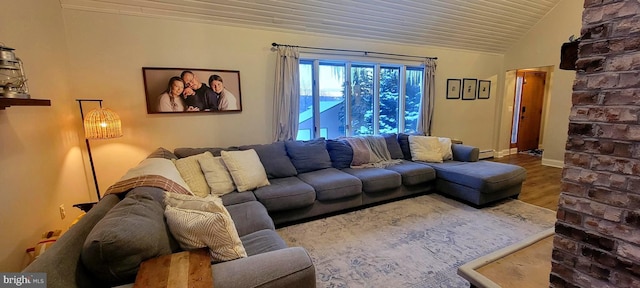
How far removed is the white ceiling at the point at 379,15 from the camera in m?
2.94

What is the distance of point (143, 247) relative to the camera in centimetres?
112

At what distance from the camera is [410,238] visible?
2.53 metres

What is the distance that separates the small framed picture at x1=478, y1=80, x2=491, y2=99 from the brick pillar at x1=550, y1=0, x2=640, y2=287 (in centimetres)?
515

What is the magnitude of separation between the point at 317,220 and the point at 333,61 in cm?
236

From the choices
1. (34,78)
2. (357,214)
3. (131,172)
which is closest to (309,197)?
(357,214)

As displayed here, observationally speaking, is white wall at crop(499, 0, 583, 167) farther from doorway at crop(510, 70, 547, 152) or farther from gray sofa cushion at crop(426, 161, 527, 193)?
gray sofa cushion at crop(426, 161, 527, 193)

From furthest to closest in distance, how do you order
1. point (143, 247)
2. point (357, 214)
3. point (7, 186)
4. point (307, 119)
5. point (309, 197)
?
point (307, 119) < point (357, 214) < point (309, 197) < point (7, 186) < point (143, 247)

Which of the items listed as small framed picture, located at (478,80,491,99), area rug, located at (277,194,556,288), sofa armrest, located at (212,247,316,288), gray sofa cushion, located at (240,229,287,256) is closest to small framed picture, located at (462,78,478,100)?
small framed picture, located at (478,80,491,99)

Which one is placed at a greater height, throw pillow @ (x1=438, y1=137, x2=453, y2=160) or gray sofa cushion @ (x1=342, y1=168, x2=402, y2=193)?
throw pillow @ (x1=438, y1=137, x2=453, y2=160)

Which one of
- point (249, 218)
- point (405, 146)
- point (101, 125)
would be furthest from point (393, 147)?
point (101, 125)

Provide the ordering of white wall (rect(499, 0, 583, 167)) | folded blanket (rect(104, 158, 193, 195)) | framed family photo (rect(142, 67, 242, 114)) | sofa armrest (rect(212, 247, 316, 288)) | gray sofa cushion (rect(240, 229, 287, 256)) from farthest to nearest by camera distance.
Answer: white wall (rect(499, 0, 583, 167)) < framed family photo (rect(142, 67, 242, 114)) < folded blanket (rect(104, 158, 193, 195)) < gray sofa cushion (rect(240, 229, 287, 256)) < sofa armrest (rect(212, 247, 316, 288))

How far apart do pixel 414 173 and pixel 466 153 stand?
1.05 meters

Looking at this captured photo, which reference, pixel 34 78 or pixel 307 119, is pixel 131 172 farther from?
pixel 307 119

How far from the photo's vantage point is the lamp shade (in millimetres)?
2498
